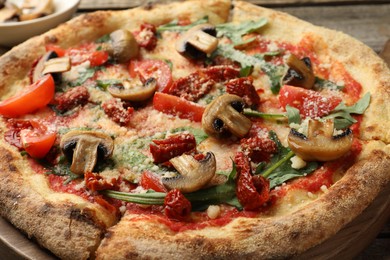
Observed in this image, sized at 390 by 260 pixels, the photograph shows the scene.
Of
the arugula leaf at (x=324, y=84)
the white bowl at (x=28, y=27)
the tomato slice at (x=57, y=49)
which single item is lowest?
the white bowl at (x=28, y=27)

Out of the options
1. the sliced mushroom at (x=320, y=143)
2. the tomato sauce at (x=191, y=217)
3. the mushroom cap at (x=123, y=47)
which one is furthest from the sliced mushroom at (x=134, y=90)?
the sliced mushroom at (x=320, y=143)

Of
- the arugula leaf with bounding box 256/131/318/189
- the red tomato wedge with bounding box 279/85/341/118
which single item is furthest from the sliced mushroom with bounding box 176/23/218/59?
the arugula leaf with bounding box 256/131/318/189

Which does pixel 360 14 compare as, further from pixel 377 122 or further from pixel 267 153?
pixel 267 153

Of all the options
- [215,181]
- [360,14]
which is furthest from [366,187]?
[360,14]

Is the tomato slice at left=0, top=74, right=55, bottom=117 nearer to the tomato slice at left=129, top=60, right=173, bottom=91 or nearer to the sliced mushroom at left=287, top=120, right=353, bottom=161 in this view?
the tomato slice at left=129, top=60, right=173, bottom=91

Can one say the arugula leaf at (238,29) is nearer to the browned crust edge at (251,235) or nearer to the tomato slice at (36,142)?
the tomato slice at (36,142)

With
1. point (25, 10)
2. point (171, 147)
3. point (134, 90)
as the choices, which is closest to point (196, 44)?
point (134, 90)
